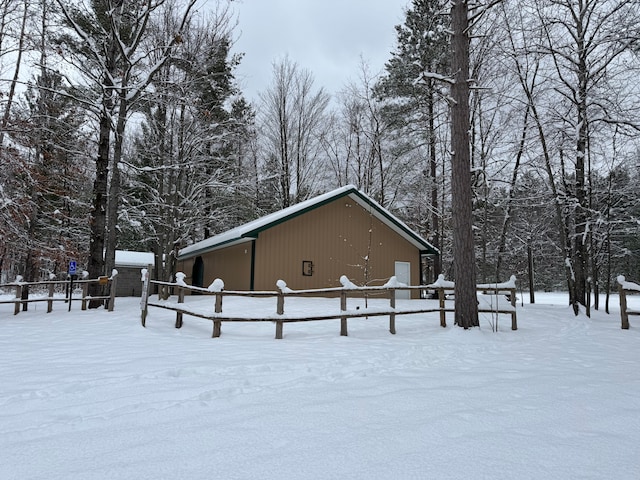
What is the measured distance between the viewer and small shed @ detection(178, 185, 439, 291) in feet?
45.3

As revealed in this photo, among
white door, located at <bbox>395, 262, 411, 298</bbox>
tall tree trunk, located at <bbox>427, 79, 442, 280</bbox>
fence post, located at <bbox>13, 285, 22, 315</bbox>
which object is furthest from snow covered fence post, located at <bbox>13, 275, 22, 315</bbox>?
tall tree trunk, located at <bbox>427, 79, 442, 280</bbox>

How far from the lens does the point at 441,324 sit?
27.7ft

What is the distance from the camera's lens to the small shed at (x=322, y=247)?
13.8 meters

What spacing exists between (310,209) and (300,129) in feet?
34.9

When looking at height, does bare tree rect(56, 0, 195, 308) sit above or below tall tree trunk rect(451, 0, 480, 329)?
above

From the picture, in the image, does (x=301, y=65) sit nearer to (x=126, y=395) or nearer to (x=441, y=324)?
(x=441, y=324)

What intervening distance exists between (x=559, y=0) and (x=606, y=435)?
14.8 metres

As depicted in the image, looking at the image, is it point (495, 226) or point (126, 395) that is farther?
point (495, 226)

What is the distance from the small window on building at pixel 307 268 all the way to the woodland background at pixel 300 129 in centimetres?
477

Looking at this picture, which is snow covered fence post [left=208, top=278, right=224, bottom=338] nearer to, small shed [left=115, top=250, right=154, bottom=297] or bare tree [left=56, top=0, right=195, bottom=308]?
bare tree [left=56, top=0, right=195, bottom=308]

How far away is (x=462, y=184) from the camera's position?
8188mm

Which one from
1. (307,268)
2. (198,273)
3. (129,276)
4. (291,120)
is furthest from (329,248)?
(129,276)

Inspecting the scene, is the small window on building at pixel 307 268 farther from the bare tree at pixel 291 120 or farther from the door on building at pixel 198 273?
the bare tree at pixel 291 120

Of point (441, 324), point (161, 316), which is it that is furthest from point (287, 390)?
point (161, 316)
